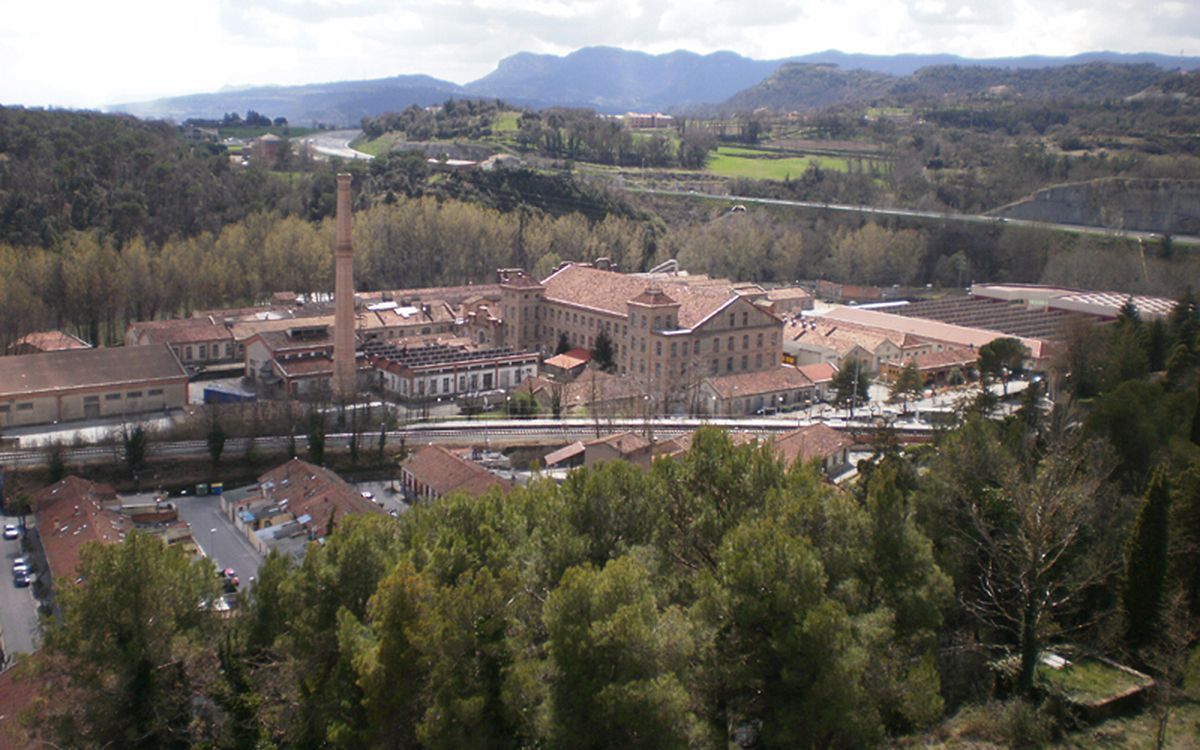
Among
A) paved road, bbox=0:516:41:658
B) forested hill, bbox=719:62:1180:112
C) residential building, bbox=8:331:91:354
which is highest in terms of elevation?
forested hill, bbox=719:62:1180:112

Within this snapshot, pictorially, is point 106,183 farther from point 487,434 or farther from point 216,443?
point 487,434

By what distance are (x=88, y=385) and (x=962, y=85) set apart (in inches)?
5923

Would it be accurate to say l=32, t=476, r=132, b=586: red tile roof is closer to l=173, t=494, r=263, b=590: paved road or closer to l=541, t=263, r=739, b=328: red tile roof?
l=173, t=494, r=263, b=590: paved road

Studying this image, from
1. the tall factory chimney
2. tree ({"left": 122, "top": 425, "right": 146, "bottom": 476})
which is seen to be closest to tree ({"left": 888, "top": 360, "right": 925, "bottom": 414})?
the tall factory chimney

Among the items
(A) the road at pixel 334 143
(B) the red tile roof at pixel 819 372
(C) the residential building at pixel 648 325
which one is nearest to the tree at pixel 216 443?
(C) the residential building at pixel 648 325

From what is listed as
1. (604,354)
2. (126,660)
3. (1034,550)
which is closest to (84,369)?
(604,354)

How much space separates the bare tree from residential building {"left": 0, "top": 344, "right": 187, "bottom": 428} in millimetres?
23858

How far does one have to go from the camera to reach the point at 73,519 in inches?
847

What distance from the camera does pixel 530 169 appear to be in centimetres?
6675

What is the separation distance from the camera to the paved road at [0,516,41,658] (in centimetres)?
1744

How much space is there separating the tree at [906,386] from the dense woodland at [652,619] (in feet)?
56.3

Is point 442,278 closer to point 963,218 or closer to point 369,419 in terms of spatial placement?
point 369,419

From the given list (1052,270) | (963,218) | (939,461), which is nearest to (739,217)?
(963,218)

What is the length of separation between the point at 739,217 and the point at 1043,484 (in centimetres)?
4953
